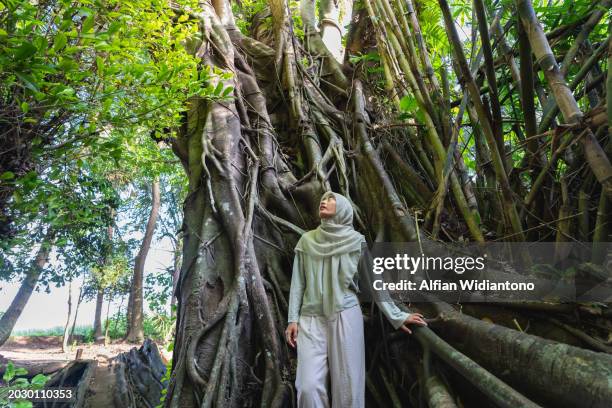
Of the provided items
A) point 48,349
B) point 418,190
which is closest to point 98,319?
point 48,349

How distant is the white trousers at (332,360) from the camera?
169 cm

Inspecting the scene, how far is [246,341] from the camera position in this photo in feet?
7.02

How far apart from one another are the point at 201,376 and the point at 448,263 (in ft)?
4.57

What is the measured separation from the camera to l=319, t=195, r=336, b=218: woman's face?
203cm

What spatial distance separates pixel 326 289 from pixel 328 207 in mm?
410

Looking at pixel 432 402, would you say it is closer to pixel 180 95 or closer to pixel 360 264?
pixel 360 264

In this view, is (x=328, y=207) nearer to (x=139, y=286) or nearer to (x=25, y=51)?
(x=25, y=51)

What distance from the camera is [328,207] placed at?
2037 millimetres

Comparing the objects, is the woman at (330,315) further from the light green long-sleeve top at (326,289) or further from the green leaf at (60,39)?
the green leaf at (60,39)

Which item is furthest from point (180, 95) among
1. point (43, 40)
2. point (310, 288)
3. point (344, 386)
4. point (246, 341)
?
point (344, 386)

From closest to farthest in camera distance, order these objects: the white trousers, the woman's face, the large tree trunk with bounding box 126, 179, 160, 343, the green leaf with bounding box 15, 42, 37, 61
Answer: the green leaf with bounding box 15, 42, 37, 61 → the white trousers → the woman's face → the large tree trunk with bounding box 126, 179, 160, 343

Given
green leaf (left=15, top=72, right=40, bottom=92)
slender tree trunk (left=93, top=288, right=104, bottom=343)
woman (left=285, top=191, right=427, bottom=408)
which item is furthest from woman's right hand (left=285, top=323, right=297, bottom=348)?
slender tree trunk (left=93, top=288, right=104, bottom=343)

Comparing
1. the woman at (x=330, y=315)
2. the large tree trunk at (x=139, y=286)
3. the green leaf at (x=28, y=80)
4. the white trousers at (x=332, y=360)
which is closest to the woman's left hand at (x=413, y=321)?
the woman at (x=330, y=315)

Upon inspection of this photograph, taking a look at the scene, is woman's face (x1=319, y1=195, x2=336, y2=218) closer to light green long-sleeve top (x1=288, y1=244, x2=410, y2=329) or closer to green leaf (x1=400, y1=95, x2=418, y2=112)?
light green long-sleeve top (x1=288, y1=244, x2=410, y2=329)
